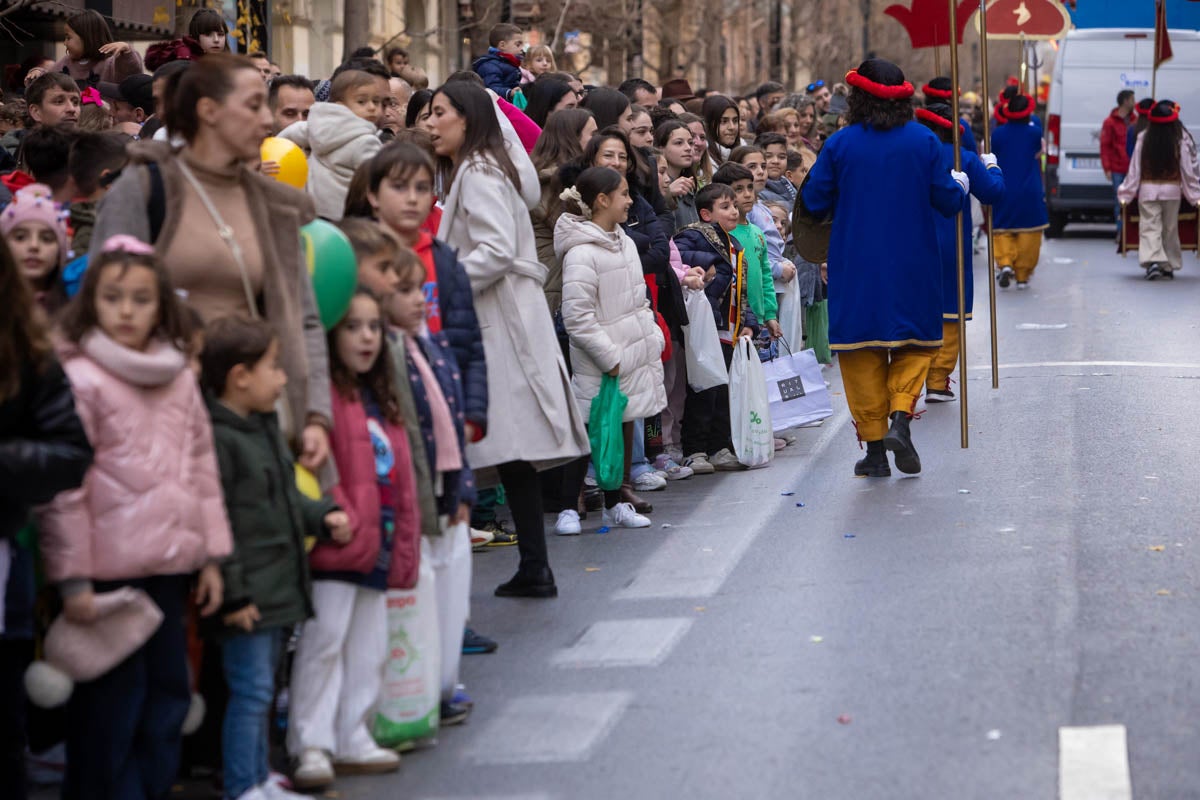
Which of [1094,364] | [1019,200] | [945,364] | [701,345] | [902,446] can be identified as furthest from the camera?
[1019,200]

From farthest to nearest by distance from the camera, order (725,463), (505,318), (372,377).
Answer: (725,463) → (505,318) → (372,377)

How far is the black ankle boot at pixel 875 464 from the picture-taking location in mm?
10562

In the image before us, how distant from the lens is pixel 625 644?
7004mm

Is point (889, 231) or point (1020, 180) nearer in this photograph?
point (889, 231)

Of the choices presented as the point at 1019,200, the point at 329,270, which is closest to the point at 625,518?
the point at 329,270

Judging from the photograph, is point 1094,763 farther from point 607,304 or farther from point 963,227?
point 963,227

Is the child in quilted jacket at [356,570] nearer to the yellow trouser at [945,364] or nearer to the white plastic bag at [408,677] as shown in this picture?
the white plastic bag at [408,677]

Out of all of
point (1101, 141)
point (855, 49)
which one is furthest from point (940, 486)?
point (855, 49)

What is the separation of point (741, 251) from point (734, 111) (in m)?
3.09

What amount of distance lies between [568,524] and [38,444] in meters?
4.80

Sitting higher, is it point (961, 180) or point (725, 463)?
point (961, 180)

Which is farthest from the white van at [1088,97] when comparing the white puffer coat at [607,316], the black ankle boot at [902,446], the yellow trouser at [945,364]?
the white puffer coat at [607,316]

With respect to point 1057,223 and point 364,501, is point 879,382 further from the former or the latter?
point 1057,223


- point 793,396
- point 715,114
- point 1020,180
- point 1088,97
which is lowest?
point 793,396
